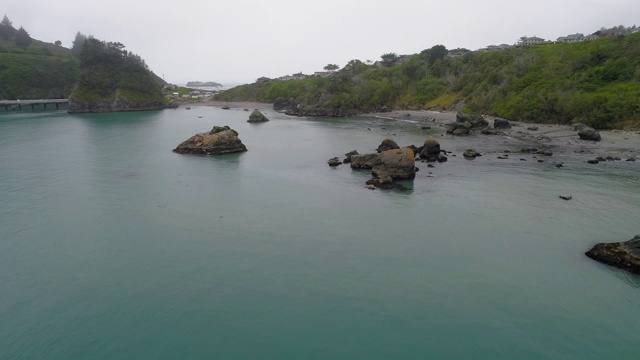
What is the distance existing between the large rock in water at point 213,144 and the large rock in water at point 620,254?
51.0 m

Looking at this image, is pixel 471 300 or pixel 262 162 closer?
pixel 471 300

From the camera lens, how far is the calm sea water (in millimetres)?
18594

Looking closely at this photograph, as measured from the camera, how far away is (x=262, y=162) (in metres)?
57.7

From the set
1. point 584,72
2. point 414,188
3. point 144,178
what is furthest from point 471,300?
point 584,72

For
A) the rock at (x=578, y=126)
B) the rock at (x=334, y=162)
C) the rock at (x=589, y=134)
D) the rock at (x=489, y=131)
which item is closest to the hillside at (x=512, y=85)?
the rock at (x=578, y=126)

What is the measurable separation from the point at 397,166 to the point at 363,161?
6627 mm

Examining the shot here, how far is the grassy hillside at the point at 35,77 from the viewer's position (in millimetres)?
155250

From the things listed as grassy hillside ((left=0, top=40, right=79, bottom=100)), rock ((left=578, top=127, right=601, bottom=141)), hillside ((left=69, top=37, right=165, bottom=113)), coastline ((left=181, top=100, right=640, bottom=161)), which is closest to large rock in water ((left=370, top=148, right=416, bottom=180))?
coastline ((left=181, top=100, right=640, bottom=161))

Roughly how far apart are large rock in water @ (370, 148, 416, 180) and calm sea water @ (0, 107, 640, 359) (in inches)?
83.1

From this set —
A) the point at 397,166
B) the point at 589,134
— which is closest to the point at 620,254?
the point at 397,166

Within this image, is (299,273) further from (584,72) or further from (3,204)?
(584,72)

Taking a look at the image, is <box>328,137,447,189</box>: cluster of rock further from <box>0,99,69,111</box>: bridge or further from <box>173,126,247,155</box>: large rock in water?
<box>0,99,69,111</box>: bridge

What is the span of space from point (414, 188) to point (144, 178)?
32.5m

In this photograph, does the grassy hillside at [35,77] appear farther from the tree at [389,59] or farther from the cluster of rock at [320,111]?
the tree at [389,59]
